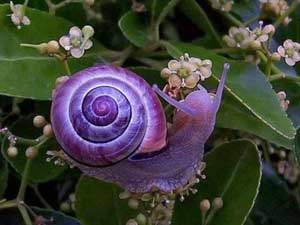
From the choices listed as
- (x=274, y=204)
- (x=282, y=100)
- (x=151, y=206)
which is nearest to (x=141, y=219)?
(x=151, y=206)

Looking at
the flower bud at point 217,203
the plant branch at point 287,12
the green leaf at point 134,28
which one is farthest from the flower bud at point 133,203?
the plant branch at point 287,12

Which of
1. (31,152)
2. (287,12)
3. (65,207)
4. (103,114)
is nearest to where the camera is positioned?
(103,114)

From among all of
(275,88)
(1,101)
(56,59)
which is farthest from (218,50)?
(1,101)

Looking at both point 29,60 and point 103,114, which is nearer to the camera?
point 103,114

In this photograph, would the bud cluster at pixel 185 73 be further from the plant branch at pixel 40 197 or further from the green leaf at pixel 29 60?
the plant branch at pixel 40 197

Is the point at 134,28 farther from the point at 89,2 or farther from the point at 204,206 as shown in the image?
the point at 204,206

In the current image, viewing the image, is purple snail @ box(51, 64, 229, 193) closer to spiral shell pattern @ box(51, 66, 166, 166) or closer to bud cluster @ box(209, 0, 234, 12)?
spiral shell pattern @ box(51, 66, 166, 166)

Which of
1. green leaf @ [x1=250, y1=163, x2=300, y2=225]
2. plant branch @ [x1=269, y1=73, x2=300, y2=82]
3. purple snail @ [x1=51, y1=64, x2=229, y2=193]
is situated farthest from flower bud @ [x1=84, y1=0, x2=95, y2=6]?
green leaf @ [x1=250, y1=163, x2=300, y2=225]
